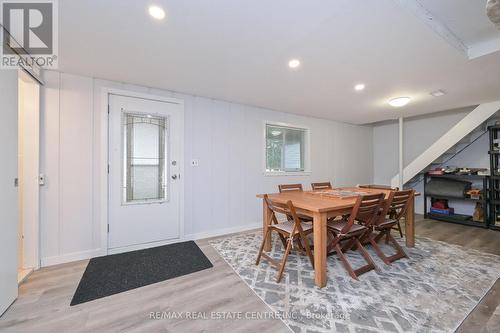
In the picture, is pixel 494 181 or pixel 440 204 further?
pixel 440 204

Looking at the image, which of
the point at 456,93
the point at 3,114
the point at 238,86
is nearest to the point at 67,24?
the point at 3,114

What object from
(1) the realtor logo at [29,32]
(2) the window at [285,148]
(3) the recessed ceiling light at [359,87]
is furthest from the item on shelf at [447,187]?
(1) the realtor logo at [29,32]

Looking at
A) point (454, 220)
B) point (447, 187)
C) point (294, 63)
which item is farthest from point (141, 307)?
point (447, 187)

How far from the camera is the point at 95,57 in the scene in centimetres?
212

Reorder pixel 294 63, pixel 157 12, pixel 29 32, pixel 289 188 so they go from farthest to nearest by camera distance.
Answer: pixel 289 188
pixel 294 63
pixel 29 32
pixel 157 12

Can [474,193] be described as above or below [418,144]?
below

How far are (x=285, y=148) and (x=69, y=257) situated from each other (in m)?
3.81

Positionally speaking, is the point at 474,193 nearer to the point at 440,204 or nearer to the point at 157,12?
the point at 440,204

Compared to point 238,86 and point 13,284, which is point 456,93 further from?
point 13,284

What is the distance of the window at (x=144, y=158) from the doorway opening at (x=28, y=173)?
853mm

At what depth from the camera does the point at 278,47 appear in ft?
6.41

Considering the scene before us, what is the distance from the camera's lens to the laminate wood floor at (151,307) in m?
1.47

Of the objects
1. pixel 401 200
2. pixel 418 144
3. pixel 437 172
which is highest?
pixel 418 144

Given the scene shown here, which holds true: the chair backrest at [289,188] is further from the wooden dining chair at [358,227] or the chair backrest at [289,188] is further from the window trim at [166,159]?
the window trim at [166,159]
